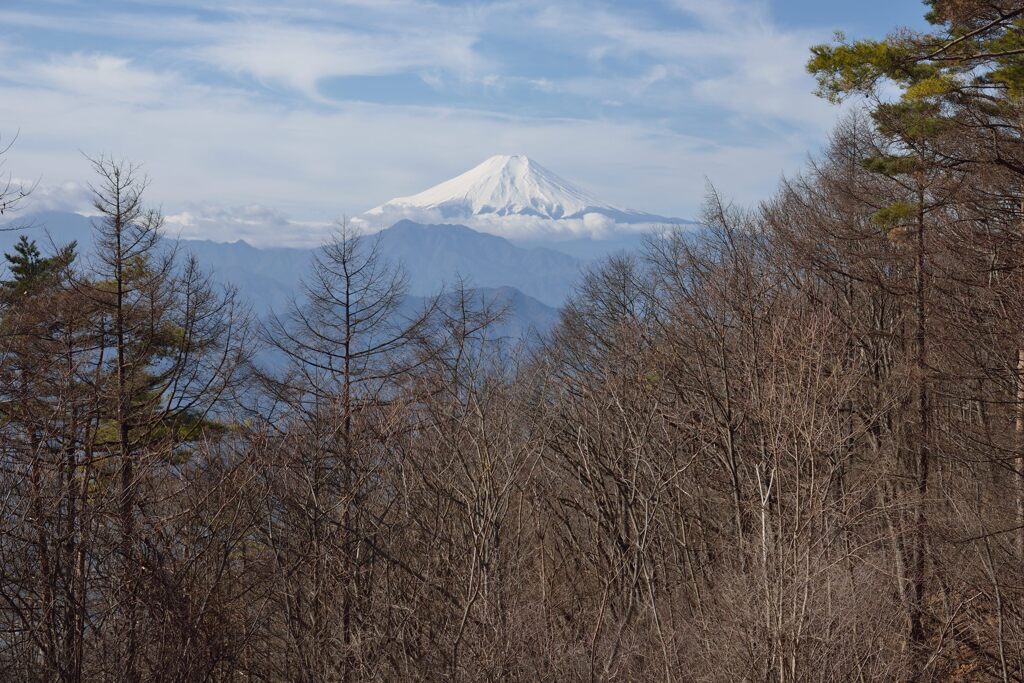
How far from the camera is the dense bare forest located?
35.3ft

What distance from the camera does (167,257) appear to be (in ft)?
72.6

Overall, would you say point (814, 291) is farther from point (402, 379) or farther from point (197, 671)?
point (197, 671)

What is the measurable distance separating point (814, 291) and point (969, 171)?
11.4 meters

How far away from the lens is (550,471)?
18.7m

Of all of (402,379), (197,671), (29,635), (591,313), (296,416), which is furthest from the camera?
(591,313)

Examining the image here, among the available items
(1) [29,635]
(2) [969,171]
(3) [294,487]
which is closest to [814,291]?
(2) [969,171]

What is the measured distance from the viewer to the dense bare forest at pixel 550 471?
35.3 feet

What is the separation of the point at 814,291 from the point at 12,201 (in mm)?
19908

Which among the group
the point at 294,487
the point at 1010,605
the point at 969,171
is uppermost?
the point at 969,171

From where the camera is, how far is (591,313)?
147 feet

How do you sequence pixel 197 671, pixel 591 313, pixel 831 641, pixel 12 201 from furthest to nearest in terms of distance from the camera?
pixel 591 313, pixel 831 641, pixel 12 201, pixel 197 671

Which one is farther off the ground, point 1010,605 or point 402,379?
point 402,379

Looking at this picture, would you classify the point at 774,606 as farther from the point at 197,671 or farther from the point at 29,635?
the point at 29,635

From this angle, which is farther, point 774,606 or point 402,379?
point 402,379
